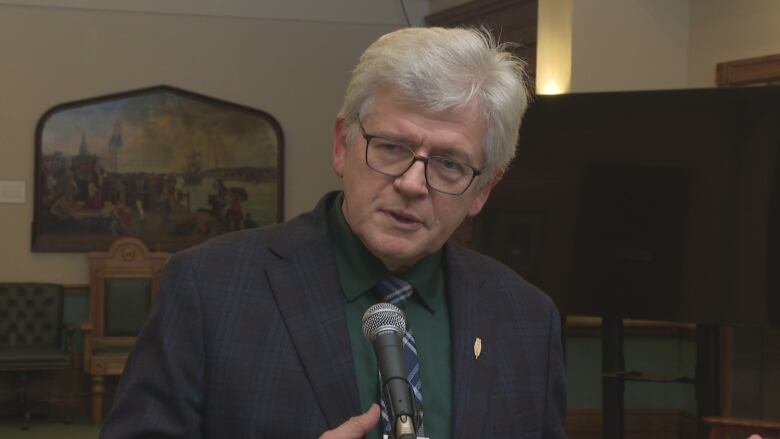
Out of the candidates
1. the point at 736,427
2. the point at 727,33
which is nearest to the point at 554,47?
the point at 727,33

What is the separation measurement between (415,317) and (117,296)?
373 inches

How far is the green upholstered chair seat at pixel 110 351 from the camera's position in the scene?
1098 centimetres

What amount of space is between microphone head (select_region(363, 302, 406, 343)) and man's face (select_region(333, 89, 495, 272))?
0.90 ft

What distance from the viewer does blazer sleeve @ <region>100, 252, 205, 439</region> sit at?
1950 millimetres

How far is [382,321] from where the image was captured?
1.77 metres

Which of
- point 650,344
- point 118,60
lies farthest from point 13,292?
point 650,344

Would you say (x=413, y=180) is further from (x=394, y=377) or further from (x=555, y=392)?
(x=555, y=392)

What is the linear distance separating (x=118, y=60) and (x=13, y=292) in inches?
97.7

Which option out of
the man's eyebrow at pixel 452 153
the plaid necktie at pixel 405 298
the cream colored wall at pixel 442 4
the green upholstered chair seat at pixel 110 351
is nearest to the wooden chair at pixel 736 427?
the plaid necktie at pixel 405 298

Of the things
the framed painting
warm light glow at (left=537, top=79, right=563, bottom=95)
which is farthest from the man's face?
the framed painting

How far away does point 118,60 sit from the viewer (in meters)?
11.8

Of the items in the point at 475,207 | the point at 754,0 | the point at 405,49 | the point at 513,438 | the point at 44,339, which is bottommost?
the point at 44,339

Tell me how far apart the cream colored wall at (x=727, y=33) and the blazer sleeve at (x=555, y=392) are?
496cm

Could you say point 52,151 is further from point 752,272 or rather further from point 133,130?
point 752,272
